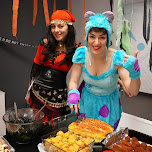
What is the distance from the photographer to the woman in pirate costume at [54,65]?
1.58 m

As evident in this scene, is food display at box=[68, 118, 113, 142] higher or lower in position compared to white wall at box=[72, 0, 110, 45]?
lower

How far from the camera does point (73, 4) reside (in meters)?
2.81

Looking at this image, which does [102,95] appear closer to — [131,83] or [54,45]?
[131,83]

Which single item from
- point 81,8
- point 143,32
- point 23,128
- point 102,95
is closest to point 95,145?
point 23,128

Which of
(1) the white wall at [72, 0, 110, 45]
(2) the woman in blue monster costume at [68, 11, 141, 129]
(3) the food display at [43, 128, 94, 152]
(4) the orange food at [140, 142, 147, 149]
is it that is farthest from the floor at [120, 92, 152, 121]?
(1) the white wall at [72, 0, 110, 45]

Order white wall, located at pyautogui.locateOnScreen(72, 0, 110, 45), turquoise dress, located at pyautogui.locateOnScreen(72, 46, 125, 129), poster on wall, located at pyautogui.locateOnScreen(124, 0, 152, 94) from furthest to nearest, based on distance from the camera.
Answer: white wall, located at pyautogui.locateOnScreen(72, 0, 110, 45), poster on wall, located at pyautogui.locateOnScreen(124, 0, 152, 94), turquoise dress, located at pyautogui.locateOnScreen(72, 46, 125, 129)

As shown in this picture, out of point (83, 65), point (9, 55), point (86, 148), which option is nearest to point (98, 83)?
point (83, 65)

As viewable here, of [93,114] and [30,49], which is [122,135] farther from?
[30,49]

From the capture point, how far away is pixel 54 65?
1.61m

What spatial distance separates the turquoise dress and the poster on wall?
0.49 m

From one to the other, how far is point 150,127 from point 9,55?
82.5 inches

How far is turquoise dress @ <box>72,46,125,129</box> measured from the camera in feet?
4.18

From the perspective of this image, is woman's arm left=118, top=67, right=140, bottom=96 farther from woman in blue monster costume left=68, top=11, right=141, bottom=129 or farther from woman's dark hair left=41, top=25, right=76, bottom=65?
woman's dark hair left=41, top=25, right=76, bottom=65

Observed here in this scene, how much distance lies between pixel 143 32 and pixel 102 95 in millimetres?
767
